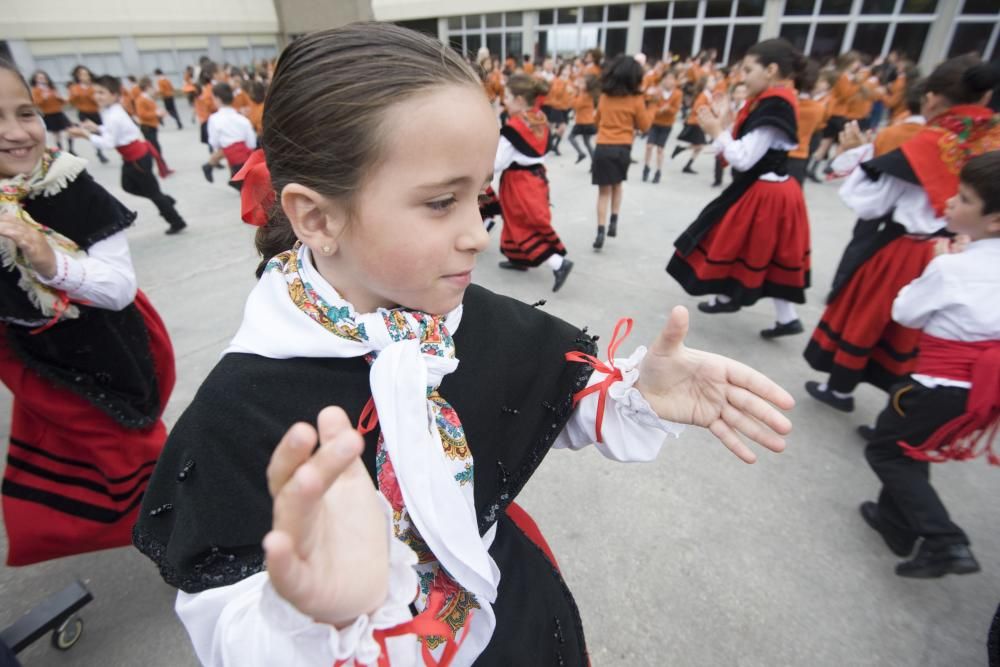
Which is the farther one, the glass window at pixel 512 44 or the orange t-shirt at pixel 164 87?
the glass window at pixel 512 44

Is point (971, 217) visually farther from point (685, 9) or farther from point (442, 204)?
point (685, 9)

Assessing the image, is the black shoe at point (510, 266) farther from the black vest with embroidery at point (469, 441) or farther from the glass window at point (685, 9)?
the glass window at point (685, 9)

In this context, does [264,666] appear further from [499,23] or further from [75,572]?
[499,23]

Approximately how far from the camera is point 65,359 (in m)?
1.69

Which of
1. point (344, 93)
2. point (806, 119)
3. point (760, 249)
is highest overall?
point (344, 93)

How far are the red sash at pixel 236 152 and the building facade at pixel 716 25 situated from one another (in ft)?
17.5

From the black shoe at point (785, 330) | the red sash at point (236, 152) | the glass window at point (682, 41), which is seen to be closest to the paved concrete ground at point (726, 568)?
the black shoe at point (785, 330)

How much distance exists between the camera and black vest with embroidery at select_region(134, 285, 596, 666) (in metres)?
0.78

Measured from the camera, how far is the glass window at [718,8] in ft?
51.0

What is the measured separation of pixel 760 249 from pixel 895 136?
36.2 inches

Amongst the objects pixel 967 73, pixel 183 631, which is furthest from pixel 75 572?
pixel 967 73

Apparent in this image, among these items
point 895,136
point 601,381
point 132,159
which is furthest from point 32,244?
point 132,159

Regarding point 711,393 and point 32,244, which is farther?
point 32,244

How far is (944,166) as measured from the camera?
2.43m
